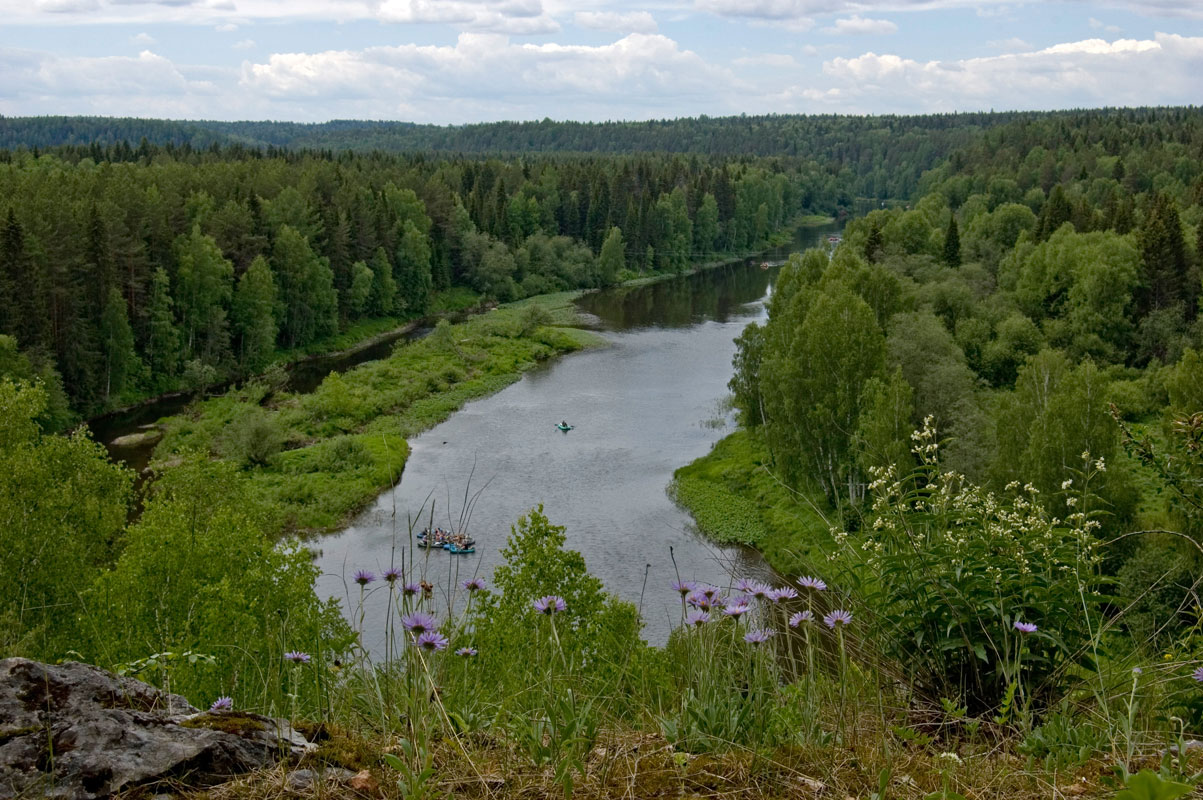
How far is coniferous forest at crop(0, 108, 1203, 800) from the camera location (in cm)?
408

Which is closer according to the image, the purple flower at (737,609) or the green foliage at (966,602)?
the purple flower at (737,609)

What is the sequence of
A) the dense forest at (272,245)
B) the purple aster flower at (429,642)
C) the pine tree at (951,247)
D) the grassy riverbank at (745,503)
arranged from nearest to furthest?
the purple aster flower at (429,642), the grassy riverbank at (745,503), the dense forest at (272,245), the pine tree at (951,247)

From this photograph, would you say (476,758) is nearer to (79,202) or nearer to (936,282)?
(936,282)

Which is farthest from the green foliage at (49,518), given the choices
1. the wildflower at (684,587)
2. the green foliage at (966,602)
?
the green foliage at (966,602)

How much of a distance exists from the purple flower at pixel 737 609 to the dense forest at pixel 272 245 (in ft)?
127

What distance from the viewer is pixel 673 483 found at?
1364 inches

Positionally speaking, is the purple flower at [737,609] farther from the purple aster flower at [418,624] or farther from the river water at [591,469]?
the river water at [591,469]

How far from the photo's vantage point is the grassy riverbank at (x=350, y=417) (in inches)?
1320

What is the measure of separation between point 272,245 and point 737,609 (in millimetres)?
59436

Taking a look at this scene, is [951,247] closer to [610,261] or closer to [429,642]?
[610,261]

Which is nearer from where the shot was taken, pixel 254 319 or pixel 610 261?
pixel 254 319

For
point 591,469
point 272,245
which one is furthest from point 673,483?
point 272,245

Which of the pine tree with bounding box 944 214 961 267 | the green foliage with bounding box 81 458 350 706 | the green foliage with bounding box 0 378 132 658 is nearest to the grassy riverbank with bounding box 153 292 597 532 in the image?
the green foliage with bounding box 0 378 132 658

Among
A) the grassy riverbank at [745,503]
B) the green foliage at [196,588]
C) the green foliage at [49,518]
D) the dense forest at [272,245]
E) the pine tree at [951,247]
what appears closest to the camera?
the green foliage at [196,588]
